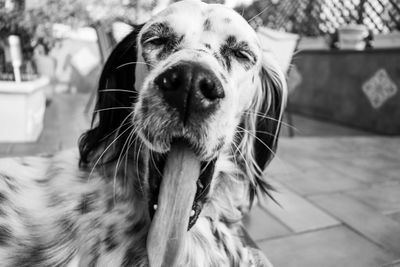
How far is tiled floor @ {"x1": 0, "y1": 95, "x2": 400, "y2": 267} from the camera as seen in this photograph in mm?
2023

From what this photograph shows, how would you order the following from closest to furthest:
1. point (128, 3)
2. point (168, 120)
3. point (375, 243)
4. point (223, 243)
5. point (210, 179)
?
point (168, 120) < point (210, 179) < point (223, 243) < point (375, 243) < point (128, 3)

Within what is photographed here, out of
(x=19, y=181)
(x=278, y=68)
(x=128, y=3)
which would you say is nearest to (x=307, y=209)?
(x=278, y=68)

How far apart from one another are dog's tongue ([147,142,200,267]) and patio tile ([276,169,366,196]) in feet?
6.11

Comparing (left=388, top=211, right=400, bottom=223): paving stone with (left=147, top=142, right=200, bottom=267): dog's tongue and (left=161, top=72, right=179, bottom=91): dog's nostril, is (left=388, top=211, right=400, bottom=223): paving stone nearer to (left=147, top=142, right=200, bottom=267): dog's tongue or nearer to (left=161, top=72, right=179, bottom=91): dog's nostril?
(left=147, top=142, right=200, bottom=267): dog's tongue

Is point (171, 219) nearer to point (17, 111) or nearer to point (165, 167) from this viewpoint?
point (165, 167)

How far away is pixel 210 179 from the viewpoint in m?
1.46

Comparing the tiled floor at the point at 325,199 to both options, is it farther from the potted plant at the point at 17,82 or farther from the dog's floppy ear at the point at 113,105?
the dog's floppy ear at the point at 113,105

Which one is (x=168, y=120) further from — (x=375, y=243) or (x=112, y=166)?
(x=375, y=243)

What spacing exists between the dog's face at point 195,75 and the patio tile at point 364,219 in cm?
125

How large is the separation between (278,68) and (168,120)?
3.10 feet

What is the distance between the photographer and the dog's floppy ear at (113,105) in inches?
62.7

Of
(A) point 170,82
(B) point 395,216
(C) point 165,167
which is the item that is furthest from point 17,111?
(B) point 395,216

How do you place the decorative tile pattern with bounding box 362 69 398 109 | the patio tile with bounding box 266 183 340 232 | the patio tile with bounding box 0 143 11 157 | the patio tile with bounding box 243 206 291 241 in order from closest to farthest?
the patio tile with bounding box 243 206 291 241
the patio tile with bounding box 266 183 340 232
the patio tile with bounding box 0 143 11 157
the decorative tile pattern with bounding box 362 69 398 109

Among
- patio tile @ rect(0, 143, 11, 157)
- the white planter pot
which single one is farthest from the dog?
the white planter pot
